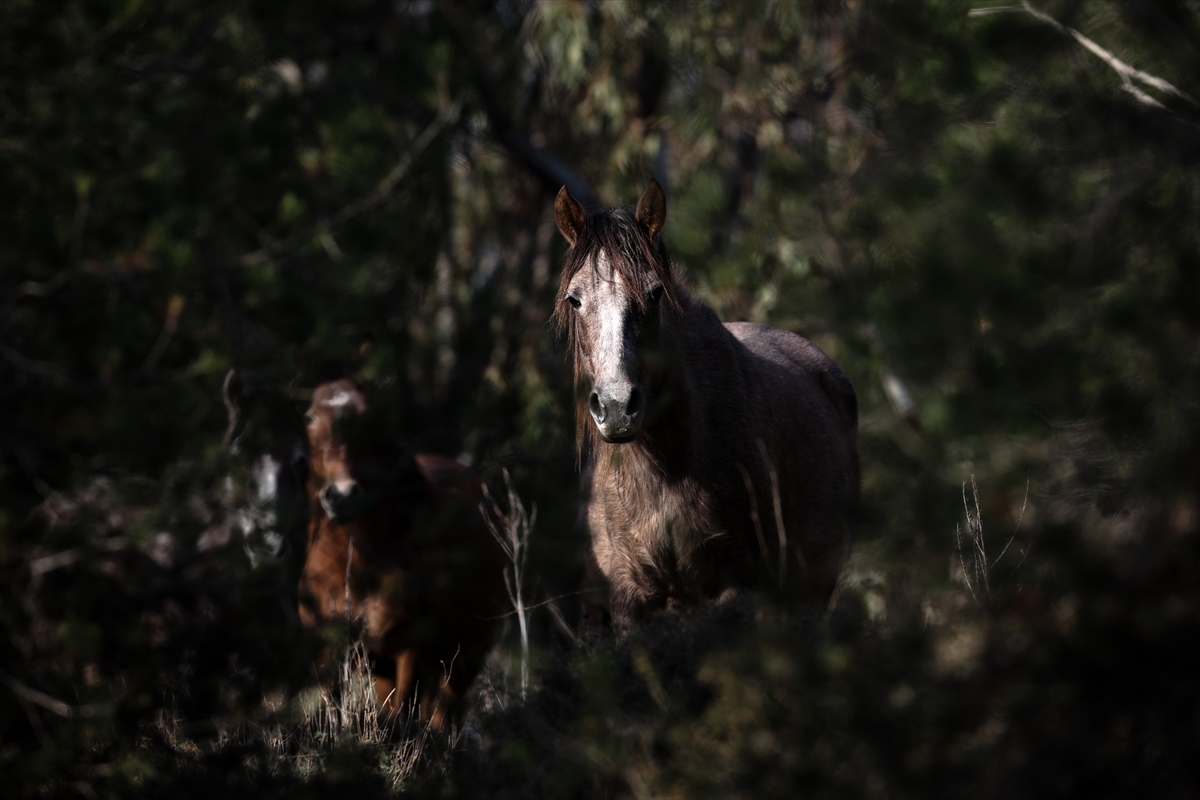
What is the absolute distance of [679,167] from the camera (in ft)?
61.5

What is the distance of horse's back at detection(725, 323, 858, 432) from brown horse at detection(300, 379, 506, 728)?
2047 mm

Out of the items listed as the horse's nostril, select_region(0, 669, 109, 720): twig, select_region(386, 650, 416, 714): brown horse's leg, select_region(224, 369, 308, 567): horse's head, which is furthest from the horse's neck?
select_region(0, 669, 109, 720): twig

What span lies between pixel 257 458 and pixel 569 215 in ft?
6.19

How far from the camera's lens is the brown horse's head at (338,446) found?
15.9 feet

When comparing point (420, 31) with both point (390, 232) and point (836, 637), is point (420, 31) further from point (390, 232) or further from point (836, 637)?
point (836, 637)

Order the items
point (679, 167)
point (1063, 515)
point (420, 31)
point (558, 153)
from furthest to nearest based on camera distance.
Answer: point (679, 167) → point (558, 153) → point (420, 31) → point (1063, 515)

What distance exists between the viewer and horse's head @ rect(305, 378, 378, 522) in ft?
15.9

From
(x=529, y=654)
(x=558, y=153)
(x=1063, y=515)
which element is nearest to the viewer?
(x=1063, y=515)

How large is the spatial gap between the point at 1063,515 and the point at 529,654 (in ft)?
8.28

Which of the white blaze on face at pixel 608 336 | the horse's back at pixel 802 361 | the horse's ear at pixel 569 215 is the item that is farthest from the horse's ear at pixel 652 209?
the horse's back at pixel 802 361

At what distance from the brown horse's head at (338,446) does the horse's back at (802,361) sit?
2369 millimetres

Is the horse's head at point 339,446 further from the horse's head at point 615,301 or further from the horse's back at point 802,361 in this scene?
the horse's back at point 802,361

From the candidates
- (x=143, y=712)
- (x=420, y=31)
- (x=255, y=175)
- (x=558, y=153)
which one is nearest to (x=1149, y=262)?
(x=143, y=712)

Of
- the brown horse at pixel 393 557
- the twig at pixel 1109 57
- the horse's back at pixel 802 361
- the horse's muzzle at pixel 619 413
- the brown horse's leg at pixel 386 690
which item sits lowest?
the brown horse's leg at pixel 386 690
